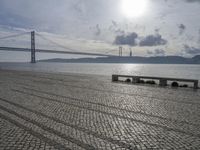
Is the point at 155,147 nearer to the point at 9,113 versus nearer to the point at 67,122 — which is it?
the point at 67,122

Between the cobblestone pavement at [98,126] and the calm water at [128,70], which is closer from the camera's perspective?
the cobblestone pavement at [98,126]

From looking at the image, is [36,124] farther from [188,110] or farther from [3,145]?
[188,110]

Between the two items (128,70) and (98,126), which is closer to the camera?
(98,126)

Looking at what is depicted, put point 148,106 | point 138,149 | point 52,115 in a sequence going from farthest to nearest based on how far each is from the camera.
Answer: point 148,106 < point 52,115 < point 138,149

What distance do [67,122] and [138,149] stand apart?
206 centimetres

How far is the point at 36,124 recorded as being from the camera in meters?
4.88

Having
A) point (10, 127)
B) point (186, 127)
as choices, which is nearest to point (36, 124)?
point (10, 127)

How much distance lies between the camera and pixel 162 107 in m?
7.05

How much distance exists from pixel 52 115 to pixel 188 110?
411 centimetres

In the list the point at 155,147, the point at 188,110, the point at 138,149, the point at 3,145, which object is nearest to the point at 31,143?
the point at 3,145

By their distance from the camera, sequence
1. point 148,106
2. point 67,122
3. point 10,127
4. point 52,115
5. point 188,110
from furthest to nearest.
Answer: point 148,106
point 188,110
point 52,115
point 67,122
point 10,127

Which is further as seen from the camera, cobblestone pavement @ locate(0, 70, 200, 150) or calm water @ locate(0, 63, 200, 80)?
calm water @ locate(0, 63, 200, 80)

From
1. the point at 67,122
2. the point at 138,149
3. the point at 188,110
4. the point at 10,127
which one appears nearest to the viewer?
the point at 138,149

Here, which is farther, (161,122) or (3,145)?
(161,122)
